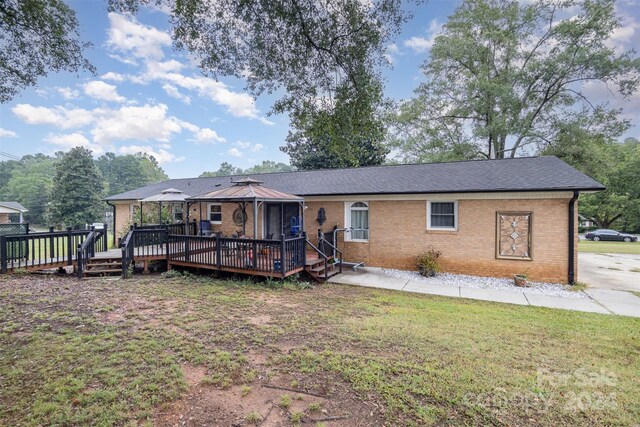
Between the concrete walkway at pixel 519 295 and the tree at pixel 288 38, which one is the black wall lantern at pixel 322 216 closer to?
the concrete walkway at pixel 519 295

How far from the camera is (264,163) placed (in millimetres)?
91875

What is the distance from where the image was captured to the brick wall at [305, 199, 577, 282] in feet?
29.4

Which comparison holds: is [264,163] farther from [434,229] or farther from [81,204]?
[434,229]

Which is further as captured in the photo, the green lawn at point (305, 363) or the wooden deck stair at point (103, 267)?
the wooden deck stair at point (103, 267)

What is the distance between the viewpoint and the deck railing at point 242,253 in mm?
8679

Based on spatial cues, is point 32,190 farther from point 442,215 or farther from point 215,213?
point 442,215

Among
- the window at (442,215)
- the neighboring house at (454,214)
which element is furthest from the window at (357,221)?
the window at (442,215)

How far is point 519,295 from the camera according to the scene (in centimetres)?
786

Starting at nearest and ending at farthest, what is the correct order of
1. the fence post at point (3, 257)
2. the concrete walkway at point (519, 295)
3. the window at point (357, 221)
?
1. the concrete walkway at point (519, 295)
2. the fence post at point (3, 257)
3. the window at point (357, 221)

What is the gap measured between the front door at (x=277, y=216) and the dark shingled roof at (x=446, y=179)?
77 centimetres

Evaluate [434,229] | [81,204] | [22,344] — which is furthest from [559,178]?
[81,204]

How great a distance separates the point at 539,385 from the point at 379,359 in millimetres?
1883

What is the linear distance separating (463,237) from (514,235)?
1.49 m

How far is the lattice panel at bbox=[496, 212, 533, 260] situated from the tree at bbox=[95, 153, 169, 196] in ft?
257
